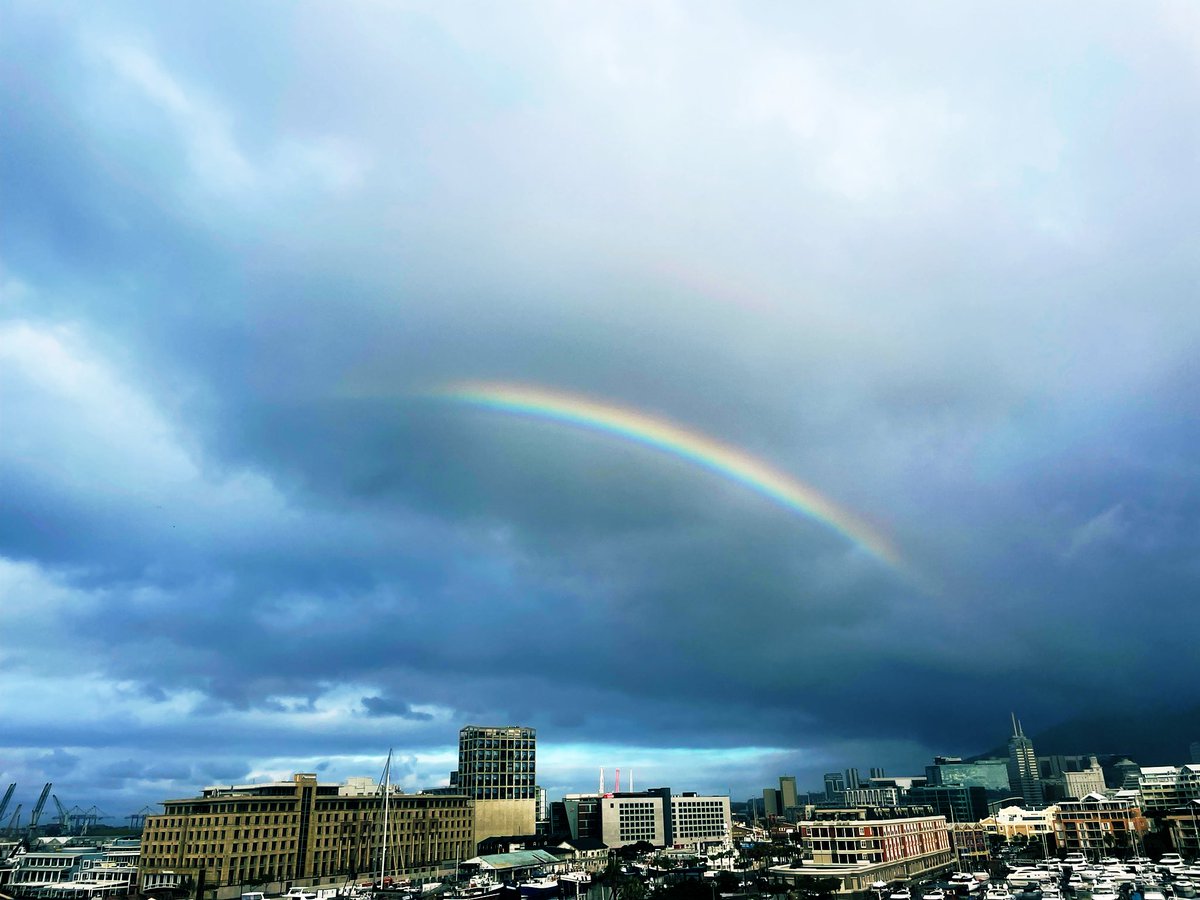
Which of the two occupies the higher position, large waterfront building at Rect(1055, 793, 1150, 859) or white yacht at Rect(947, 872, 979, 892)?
large waterfront building at Rect(1055, 793, 1150, 859)

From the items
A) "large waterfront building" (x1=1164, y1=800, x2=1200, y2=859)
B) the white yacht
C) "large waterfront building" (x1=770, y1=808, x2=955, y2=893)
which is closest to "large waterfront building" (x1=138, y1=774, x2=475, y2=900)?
"large waterfront building" (x1=770, y1=808, x2=955, y2=893)

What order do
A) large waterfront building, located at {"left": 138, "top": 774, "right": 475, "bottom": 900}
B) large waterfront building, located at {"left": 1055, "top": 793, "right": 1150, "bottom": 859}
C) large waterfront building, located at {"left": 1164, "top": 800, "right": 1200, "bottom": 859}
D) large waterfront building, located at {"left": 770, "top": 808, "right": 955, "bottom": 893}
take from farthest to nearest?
large waterfront building, located at {"left": 1055, "top": 793, "right": 1150, "bottom": 859} → large waterfront building, located at {"left": 1164, "top": 800, "right": 1200, "bottom": 859} → large waterfront building, located at {"left": 138, "top": 774, "right": 475, "bottom": 900} → large waterfront building, located at {"left": 770, "top": 808, "right": 955, "bottom": 893}

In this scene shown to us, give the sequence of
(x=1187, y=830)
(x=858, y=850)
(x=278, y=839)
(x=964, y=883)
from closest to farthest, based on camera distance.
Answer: (x=964, y=883) → (x=858, y=850) → (x=278, y=839) → (x=1187, y=830)

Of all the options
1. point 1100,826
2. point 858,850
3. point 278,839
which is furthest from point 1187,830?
point 278,839

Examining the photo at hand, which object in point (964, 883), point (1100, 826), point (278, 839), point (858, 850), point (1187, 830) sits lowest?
→ point (964, 883)

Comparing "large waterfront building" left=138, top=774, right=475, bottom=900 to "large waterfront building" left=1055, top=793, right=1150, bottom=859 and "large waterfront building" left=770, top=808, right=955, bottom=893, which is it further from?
"large waterfront building" left=1055, top=793, right=1150, bottom=859

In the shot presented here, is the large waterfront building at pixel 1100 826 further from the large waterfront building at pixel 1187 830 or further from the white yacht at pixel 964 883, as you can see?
the white yacht at pixel 964 883

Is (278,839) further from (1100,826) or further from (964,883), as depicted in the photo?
(1100,826)

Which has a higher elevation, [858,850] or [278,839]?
[278,839]
